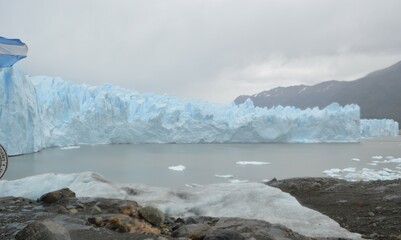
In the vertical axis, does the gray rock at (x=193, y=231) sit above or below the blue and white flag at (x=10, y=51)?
below

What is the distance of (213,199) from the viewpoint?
5520mm

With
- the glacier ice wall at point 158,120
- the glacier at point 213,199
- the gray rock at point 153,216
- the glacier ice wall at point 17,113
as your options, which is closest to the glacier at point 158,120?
the glacier ice wall at point 158,120

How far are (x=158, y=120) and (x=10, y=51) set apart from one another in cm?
2990

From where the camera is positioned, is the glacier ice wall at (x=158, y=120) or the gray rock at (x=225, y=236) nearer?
the gray rock at (x=225, y=236)

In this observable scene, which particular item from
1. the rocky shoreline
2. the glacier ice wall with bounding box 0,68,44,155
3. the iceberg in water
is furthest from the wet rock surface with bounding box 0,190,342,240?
the iceberg in water

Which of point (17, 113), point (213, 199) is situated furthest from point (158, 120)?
point (213, 199)

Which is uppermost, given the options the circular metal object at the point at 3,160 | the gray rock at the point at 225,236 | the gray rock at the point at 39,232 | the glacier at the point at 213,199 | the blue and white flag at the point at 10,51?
the blue and white flag at the point at 10,51

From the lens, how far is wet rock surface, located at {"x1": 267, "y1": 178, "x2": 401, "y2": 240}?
4188 millimetres

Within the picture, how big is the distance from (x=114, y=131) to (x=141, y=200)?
93.9 ft

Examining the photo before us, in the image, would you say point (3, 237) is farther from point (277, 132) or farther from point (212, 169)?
point (277, 132)

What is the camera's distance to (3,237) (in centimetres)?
308

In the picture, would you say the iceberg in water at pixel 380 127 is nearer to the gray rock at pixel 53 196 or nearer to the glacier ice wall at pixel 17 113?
the glacier ice wall at pixel 17 113

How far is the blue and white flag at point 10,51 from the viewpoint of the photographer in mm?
4043

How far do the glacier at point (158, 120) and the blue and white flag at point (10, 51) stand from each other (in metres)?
22.7
